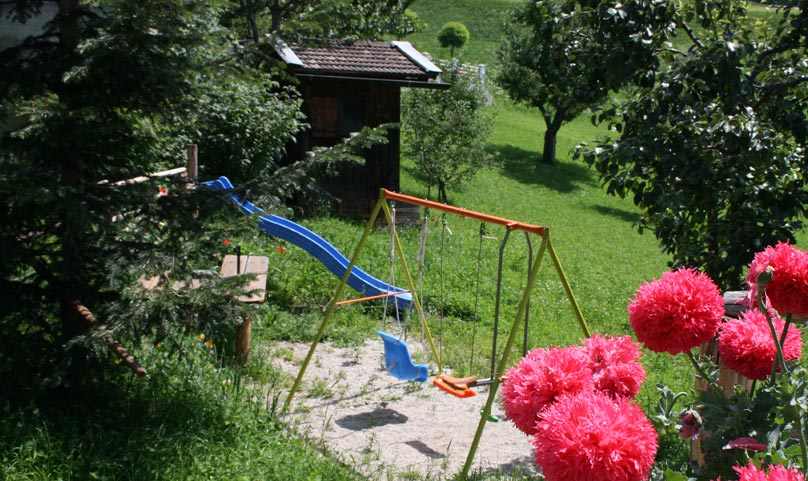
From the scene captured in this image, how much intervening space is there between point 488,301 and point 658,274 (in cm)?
631

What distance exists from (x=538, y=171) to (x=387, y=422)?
77.3ft

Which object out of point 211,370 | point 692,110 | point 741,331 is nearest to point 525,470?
point 211,370

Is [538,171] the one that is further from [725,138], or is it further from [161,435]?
[161,435]

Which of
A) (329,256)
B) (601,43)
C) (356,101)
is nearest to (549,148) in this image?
(356,101)

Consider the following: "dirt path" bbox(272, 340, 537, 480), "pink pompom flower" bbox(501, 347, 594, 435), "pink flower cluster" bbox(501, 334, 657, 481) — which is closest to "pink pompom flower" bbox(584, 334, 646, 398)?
"pink pompom flower" bbox(501, 347, 594, 435)

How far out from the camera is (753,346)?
6.61 feet

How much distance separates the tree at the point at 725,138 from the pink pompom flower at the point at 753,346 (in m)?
2.83

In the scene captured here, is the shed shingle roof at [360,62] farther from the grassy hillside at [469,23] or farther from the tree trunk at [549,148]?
the grassy hillside at [469,23]

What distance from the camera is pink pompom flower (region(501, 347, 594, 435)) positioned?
1885 millimetres

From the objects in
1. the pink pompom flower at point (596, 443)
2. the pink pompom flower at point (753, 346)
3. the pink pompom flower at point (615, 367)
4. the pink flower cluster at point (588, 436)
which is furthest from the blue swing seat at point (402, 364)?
the pink pompom flower at point (596, 443)

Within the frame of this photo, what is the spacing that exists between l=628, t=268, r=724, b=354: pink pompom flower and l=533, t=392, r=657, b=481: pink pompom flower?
47cm

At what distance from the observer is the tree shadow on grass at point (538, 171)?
2722 cm

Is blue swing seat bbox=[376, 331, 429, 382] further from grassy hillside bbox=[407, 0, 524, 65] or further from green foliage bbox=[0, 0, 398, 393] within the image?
grassy hillside bbox=[407, 0, 524, 65]

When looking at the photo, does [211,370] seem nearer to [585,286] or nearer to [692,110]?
[692,110]
